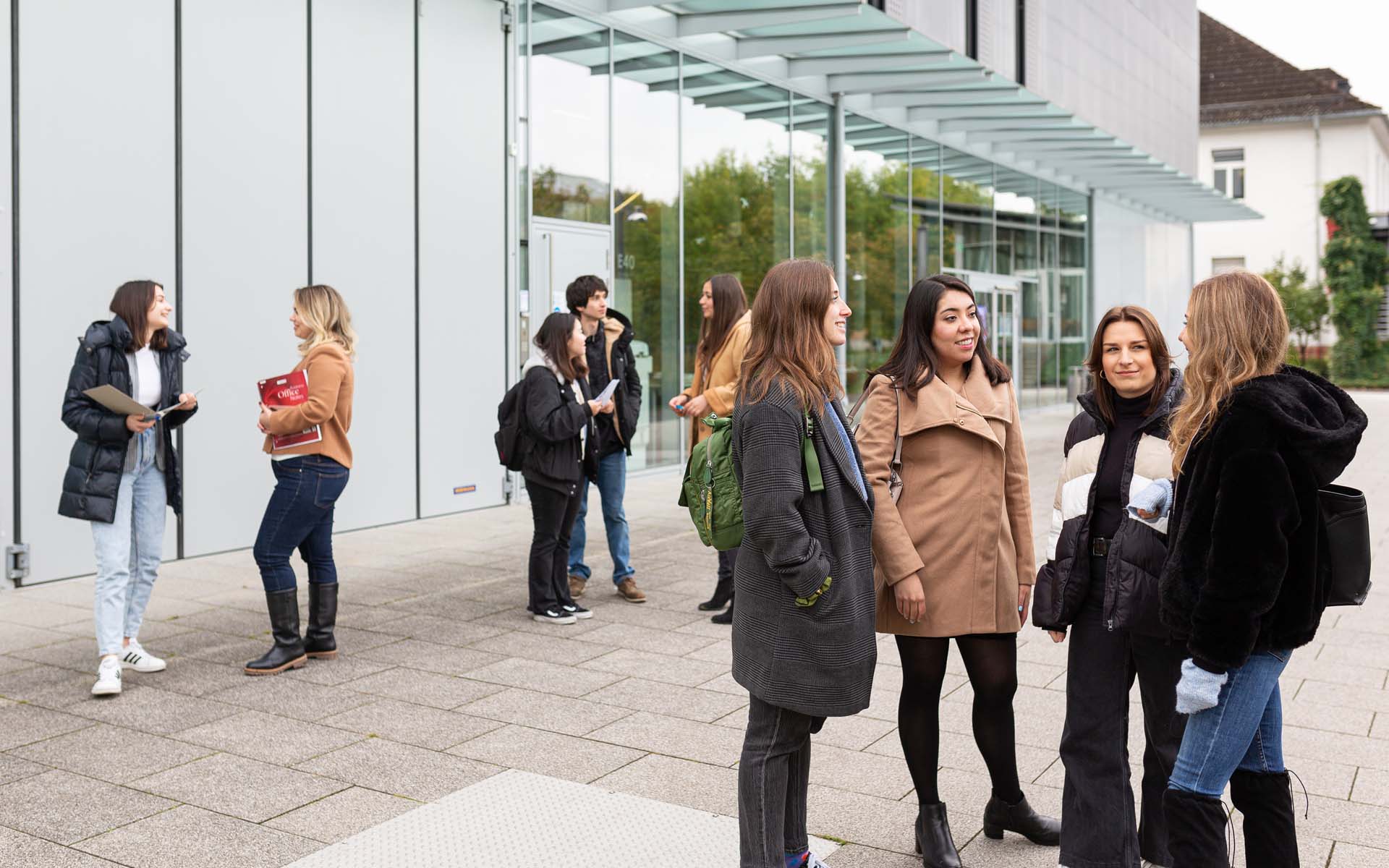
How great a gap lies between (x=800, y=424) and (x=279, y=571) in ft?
11.9

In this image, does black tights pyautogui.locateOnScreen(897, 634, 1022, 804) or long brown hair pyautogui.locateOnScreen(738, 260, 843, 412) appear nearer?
long brown hair pyautogui.locateOnScreen(738, 260, 843, 412)

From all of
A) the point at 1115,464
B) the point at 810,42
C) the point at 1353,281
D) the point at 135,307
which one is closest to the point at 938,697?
the point at 1115,464

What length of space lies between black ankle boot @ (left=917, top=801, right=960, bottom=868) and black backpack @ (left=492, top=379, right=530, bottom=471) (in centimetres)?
377

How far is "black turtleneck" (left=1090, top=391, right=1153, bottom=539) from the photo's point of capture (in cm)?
359

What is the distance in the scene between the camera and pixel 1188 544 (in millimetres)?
3012

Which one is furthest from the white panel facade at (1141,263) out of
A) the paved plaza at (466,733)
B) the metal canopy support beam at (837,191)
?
the paved plaza at (466,733)

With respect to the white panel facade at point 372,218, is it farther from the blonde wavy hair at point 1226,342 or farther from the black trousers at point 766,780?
the blonde wavy hair at point 1226,342

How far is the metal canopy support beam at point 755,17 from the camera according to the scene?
1330 centimetres

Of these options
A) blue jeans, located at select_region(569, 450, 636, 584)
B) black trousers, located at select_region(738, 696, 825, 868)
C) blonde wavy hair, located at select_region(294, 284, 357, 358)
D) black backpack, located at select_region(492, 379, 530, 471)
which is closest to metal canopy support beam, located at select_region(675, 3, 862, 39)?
blue jeans, located at select_region(569, 450, 636, 584)

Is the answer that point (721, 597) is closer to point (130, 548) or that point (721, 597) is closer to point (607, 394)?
point (607, 394)

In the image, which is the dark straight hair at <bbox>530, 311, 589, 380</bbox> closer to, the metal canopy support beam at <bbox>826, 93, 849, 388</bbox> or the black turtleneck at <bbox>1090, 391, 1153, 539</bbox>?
the black turtleneck at <bbox>1090, 391, 1153, 539</bbox>

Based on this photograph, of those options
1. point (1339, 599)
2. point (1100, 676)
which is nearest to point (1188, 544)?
point (1339, 599)

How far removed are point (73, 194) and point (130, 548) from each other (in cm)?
351

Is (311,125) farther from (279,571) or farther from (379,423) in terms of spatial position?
(279,571)
